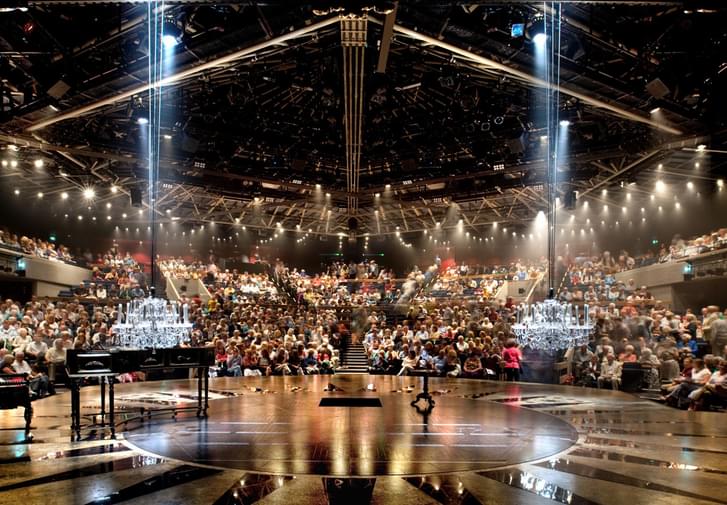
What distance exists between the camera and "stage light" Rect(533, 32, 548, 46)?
9.09 m

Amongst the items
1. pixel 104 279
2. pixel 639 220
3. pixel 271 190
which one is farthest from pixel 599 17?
pixel 104 279

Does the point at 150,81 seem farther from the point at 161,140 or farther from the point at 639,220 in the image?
the point at 639,220

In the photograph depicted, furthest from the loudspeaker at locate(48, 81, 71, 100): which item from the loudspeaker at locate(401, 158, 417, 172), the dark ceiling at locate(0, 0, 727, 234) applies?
the loudspeaker at locate(401, 158, 417, 172)

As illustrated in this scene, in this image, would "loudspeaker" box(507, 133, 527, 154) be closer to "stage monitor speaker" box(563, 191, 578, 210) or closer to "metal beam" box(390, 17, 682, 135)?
"stage monitor speaker" box(563, 191, 578, 210)

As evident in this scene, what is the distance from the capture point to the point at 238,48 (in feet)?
31.4

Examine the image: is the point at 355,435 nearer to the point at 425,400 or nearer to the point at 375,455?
the point at 375,455

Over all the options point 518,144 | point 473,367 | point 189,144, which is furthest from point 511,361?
point 189,144

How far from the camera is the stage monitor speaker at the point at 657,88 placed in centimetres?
970

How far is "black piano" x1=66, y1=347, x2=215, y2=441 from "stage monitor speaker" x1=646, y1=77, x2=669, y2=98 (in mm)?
8775

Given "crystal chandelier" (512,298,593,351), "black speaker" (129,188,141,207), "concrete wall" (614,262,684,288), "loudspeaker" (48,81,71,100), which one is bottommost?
"crystal chandelier" (512,298,593,351)

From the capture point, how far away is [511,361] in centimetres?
1228

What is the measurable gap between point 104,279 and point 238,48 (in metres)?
17.0

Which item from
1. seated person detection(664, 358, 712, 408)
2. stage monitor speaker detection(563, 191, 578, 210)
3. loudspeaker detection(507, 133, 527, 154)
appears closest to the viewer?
seated person detection(664, 358, 712, 408)

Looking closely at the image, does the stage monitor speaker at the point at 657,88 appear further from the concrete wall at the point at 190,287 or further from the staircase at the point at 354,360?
the concrete wall at the point at 190,287
